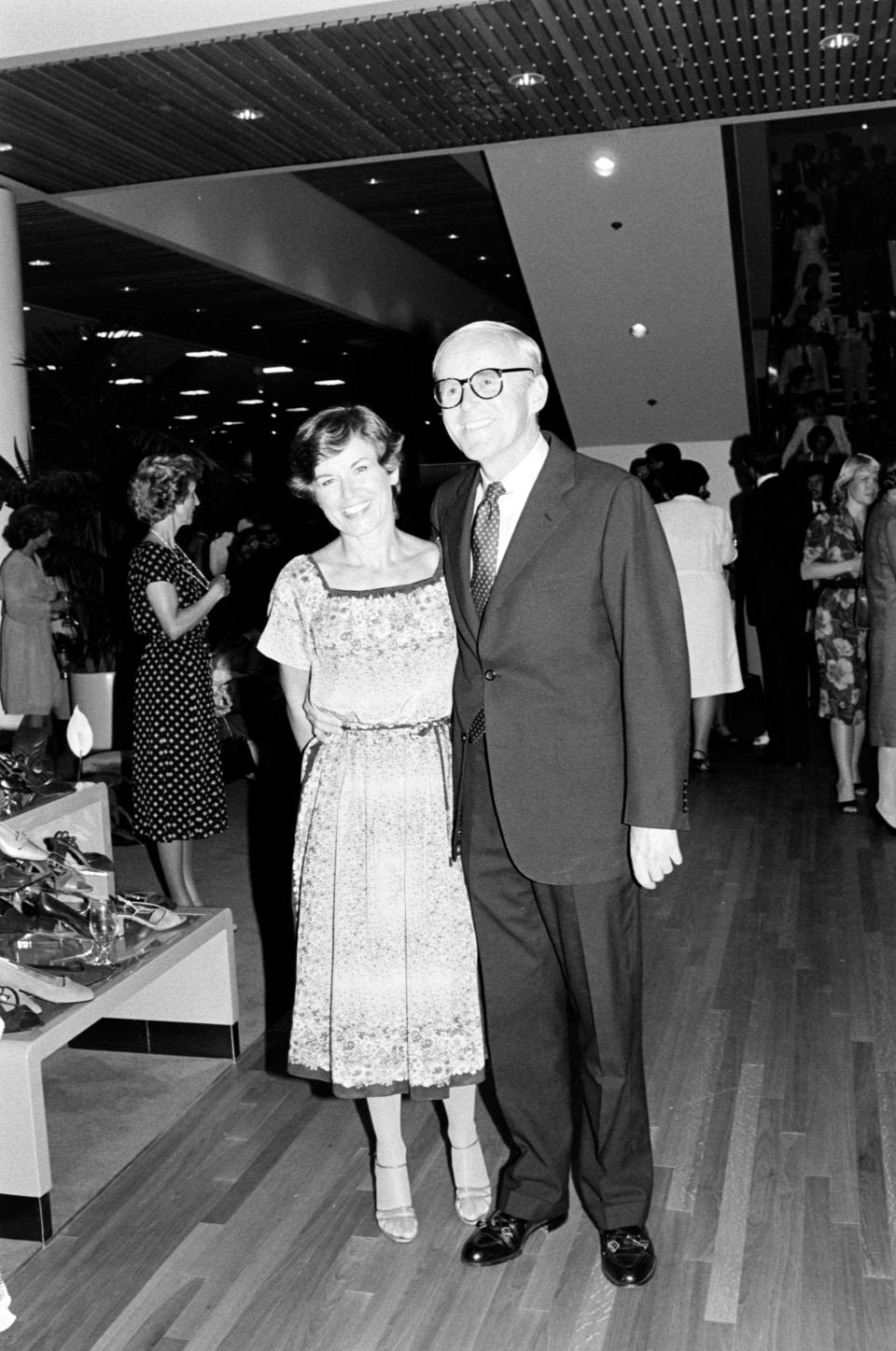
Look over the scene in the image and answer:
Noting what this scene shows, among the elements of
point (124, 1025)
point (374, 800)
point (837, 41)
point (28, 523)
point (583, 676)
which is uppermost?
point (837, 41)

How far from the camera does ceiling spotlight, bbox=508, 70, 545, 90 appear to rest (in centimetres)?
584

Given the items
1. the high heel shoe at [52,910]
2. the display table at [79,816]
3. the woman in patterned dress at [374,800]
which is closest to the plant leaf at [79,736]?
the display table at [79,816]

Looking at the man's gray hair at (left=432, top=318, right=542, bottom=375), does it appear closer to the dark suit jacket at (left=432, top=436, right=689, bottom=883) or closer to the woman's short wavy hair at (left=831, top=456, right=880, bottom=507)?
the dark suit jacket at (left=432, top=436, right=689, bottom=883)

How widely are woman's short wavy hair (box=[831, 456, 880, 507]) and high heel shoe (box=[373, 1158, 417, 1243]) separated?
4.54 meters

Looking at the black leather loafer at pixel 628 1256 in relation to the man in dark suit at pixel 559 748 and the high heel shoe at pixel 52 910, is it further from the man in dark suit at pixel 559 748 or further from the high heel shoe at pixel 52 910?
the high heel shoe at pixel 52 910

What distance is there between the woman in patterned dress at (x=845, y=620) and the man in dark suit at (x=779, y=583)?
33.1 inches

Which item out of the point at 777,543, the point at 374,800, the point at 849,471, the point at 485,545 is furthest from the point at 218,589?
the point at 777,543

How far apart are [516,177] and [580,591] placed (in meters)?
6.86

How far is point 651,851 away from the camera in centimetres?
249

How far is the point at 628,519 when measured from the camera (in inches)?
96.2

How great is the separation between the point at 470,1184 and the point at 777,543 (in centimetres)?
529

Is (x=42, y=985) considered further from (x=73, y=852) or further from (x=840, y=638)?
(x=840, y=638)

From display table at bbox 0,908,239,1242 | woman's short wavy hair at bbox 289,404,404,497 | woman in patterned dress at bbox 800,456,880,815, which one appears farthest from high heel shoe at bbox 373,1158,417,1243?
woman in patterned dress at bbox 800,456,880,815

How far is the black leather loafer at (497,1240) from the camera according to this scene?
2756 mm
